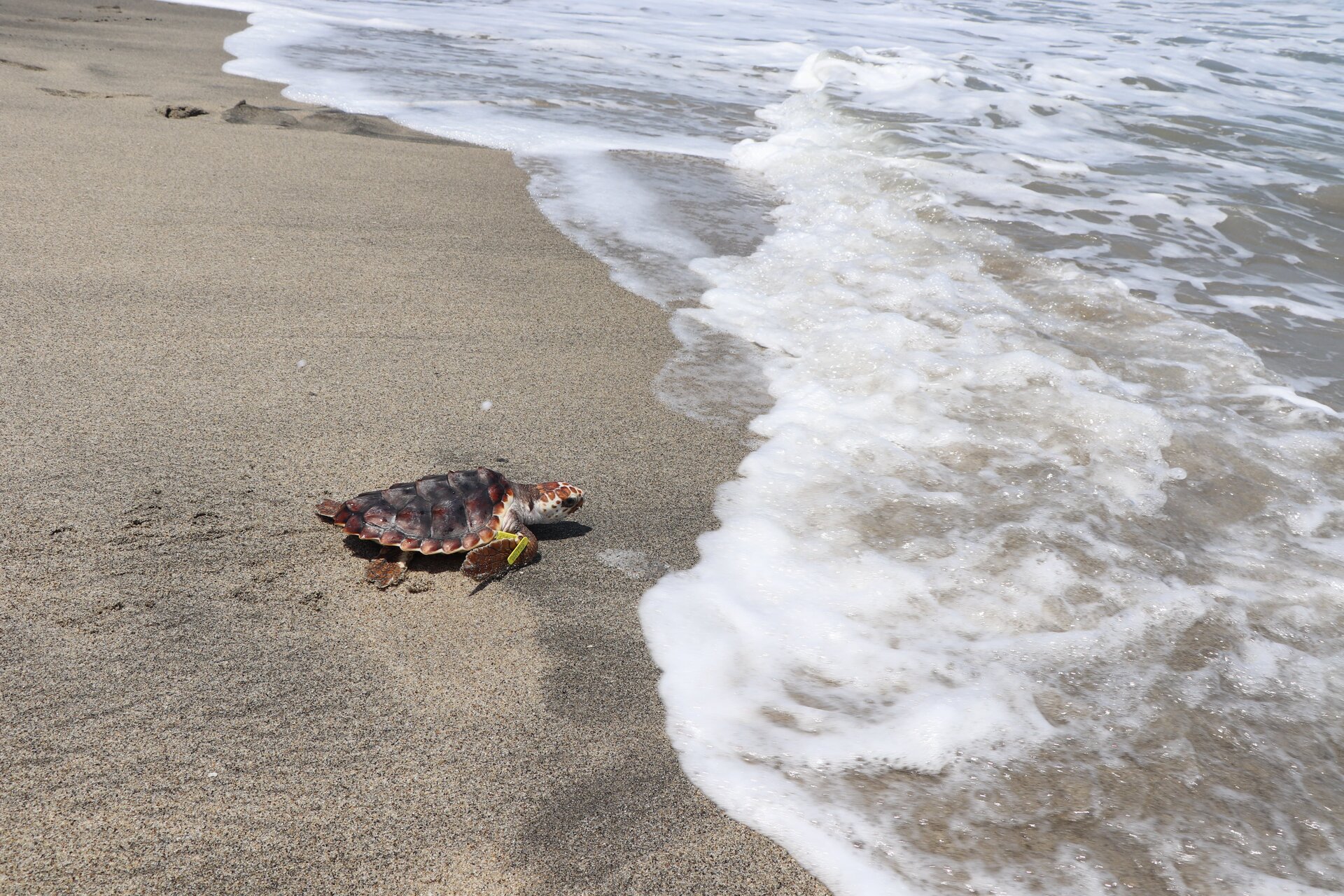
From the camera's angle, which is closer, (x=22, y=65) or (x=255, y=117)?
(x=255, y=117)

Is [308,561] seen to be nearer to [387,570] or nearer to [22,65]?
[387,570]

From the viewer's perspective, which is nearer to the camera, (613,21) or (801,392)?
(801,392)

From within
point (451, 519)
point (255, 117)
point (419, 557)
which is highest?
point (255, 117)

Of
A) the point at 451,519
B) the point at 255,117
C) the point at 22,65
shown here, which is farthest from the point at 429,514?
the point at 22,65

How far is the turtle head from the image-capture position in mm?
2734

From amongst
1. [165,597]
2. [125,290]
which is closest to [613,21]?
[125,290]

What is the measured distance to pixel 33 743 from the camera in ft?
6.26

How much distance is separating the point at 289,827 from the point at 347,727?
0.29 metres

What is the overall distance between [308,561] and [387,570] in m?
0.22

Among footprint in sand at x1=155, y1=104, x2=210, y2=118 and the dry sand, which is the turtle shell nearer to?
the dry sand

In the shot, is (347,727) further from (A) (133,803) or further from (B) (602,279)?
(B) (602,279)

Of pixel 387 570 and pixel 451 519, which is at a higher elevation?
pixel 451 519

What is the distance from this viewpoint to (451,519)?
266 centimetres

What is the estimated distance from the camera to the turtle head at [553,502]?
2.73 meters
